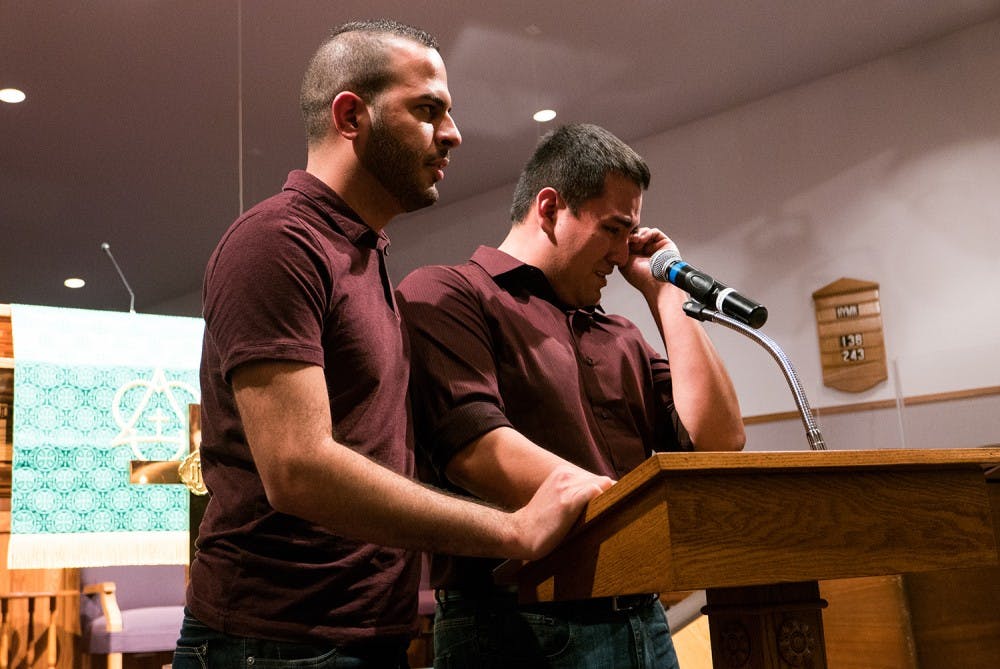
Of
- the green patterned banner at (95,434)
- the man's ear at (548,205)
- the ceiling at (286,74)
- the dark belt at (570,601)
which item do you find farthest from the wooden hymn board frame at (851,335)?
the dark belt at (570,601)

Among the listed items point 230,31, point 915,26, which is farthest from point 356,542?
point 915,26

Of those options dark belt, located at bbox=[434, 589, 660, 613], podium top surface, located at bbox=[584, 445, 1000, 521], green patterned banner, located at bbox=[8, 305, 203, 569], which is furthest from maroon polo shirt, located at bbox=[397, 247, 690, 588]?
green patterned banner, located at bbox=[8, 305, 203, 569]

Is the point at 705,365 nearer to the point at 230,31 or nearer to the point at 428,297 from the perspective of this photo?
the point at 428,297

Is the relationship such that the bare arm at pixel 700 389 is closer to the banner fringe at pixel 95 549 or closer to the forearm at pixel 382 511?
the forearm at pixel 382 511

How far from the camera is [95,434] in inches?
156

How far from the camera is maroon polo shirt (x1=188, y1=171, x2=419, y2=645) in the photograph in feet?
3.78

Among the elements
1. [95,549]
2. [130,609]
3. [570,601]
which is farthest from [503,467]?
[130,609]

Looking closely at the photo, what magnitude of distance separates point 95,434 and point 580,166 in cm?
278

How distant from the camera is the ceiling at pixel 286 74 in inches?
195

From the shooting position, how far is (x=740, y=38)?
5.34m

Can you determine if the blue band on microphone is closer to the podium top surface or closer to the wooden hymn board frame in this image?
the podium top surface

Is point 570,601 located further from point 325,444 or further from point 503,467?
point 325,444

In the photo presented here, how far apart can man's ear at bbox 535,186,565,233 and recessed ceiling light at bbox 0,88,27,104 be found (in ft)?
15.0

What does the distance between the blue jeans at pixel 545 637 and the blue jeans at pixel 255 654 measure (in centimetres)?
22
